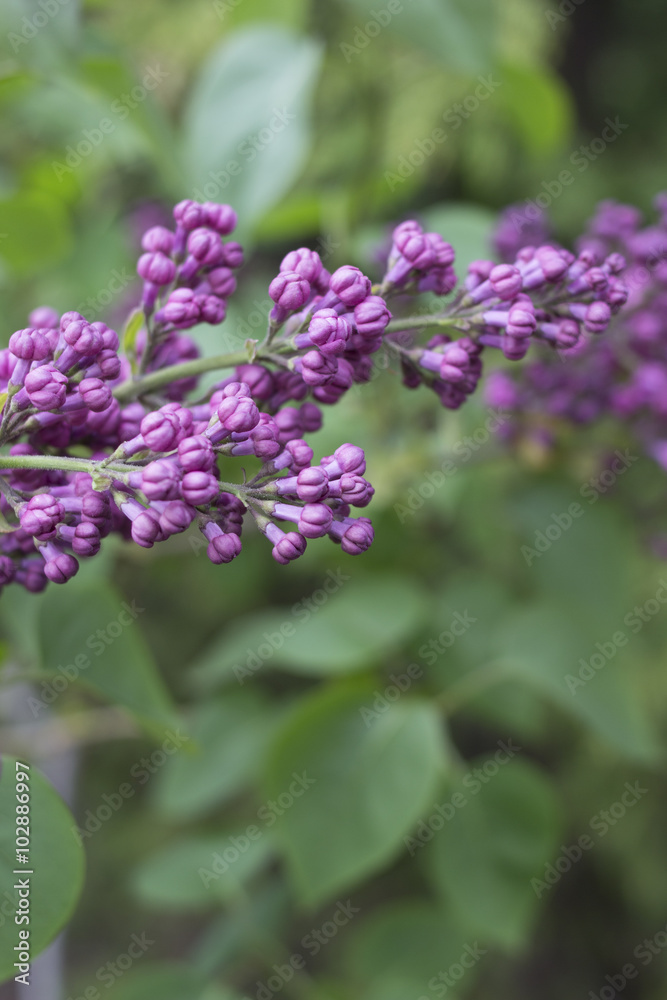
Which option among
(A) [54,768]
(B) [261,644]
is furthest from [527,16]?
→ (A) [54,768]

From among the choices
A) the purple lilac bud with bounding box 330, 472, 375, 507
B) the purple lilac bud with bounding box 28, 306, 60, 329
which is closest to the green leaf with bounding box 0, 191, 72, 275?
the purple lilac bud with bounding box 28, 306, 60, 329

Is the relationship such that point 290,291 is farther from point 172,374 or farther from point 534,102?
point 534,102

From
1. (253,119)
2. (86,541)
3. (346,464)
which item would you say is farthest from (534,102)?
(86,541)

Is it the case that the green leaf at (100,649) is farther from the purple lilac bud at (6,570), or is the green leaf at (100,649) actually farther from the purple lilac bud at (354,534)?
the purple lilac bud at (354,534)

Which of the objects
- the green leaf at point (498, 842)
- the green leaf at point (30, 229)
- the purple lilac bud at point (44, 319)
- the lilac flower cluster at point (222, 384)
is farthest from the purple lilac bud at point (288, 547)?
the green leaf at point (498, 842)

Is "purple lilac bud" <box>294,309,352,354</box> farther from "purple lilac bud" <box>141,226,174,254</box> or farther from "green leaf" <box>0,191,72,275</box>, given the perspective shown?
"green leaf" <box>0,191,72,275</box>

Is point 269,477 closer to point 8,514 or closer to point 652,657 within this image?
point 8,514
